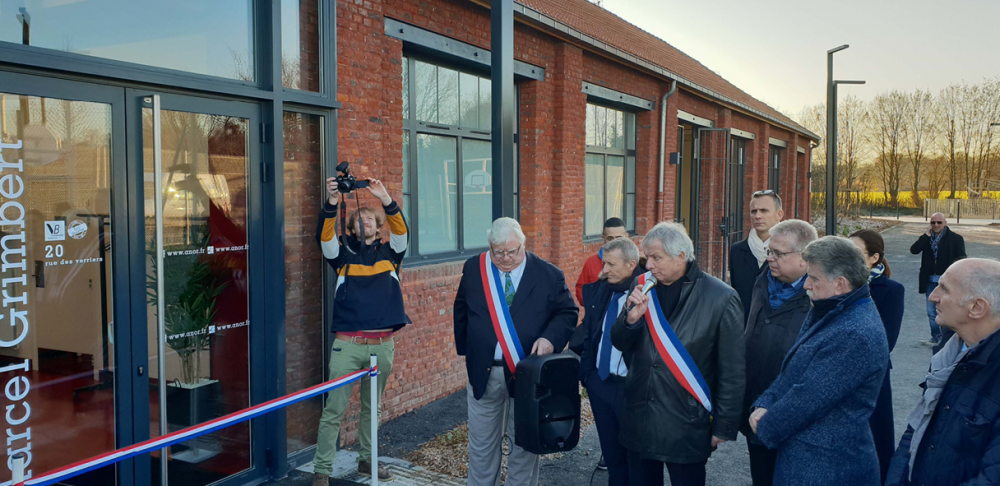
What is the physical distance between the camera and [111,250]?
4.02m

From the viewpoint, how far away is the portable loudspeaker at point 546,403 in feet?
13.4

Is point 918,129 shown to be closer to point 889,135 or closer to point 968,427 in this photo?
point 889,135

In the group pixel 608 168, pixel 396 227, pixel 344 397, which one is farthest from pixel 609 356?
pixel 608 168

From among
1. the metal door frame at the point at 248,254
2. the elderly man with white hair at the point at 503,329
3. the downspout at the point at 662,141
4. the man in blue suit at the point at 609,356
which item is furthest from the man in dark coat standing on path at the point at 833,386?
the downspout at the point at 662,141

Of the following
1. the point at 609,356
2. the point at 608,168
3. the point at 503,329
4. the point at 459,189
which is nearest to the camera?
the point at 609,356

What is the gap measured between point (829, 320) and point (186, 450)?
394 cm

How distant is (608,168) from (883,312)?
8.01 m

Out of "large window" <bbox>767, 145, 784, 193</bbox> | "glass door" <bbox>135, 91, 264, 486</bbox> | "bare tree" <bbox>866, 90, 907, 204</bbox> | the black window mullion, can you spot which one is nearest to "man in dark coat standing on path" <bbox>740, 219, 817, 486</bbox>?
"glass door" <bbox>135, 91, 264, 486</bbox>

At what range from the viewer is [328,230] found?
4812 mm

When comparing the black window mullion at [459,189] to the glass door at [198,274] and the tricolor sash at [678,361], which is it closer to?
the glass door at [198,274]

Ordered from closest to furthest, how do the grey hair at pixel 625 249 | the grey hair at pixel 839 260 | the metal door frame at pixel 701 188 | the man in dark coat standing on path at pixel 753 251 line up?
1. the grey hair at pixel 839 260
2. the grey hair at pixel 625 249
3. the man in dark coat standing on path at pixel 753 251
4. the metal door frame at pixel 701 188

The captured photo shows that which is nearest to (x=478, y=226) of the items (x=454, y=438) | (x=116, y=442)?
(x=454, y=438)

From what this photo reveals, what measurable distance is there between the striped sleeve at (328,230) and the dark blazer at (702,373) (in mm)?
2265

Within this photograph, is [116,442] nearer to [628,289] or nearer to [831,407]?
[628,289]
